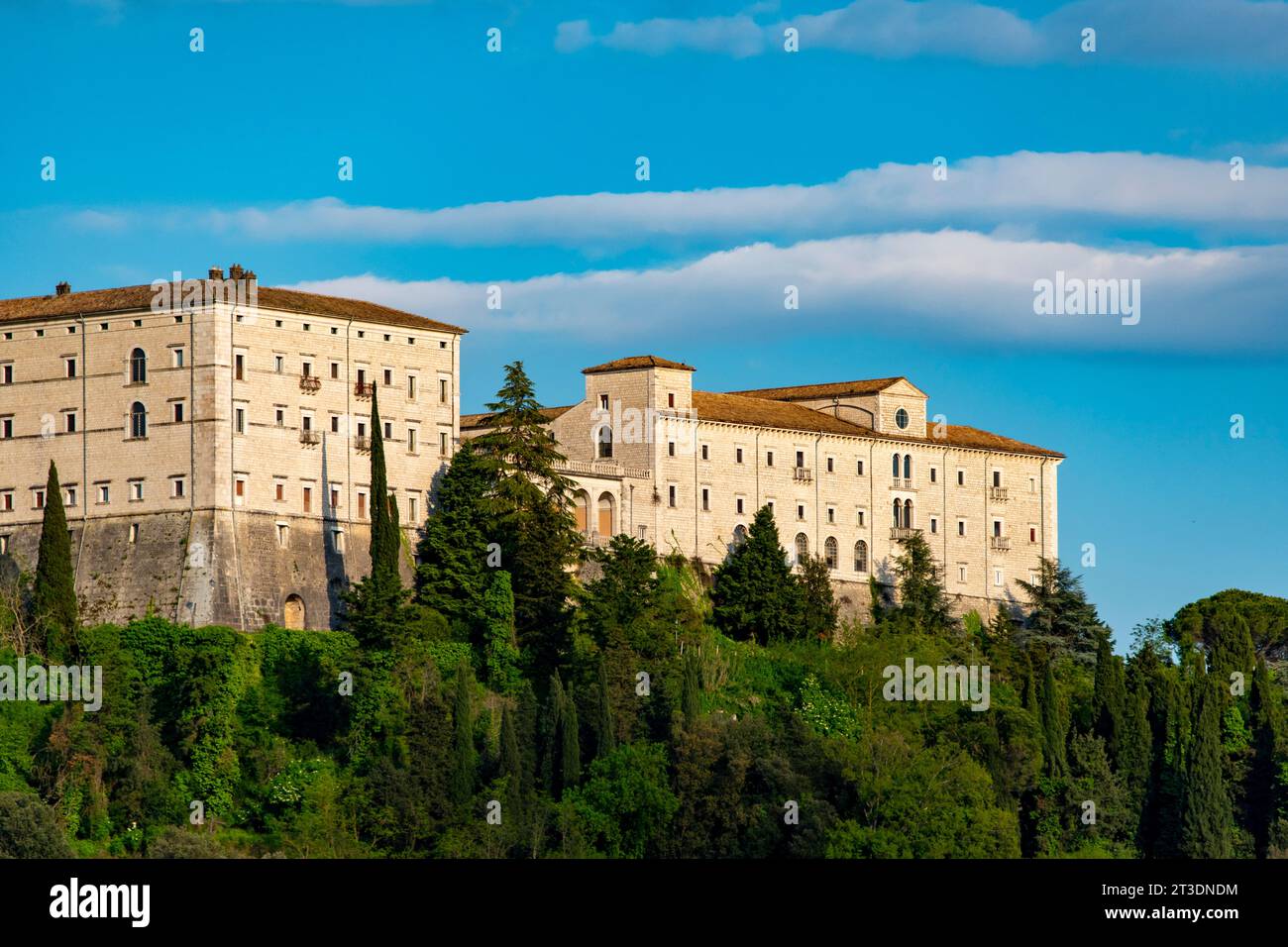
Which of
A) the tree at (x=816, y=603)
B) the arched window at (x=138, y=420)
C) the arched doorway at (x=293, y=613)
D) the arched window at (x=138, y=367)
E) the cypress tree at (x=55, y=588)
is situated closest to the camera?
the cypress tree at (x=55, y=588)

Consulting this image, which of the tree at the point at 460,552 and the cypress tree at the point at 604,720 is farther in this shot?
the tree at the point at 460,552

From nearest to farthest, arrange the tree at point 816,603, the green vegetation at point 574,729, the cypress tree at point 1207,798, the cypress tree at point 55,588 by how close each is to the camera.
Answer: the green vegetation at point 574,729 → the cypress tree at point 55,588 → the cypress tree at point 1207,798 → the tree at point 816,603

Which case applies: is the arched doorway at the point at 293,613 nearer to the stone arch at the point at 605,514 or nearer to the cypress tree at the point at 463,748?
the cypress tree at the point at 463,748

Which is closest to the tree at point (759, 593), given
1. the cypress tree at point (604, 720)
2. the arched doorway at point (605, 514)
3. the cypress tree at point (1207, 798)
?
the arched doorway at point (605, 514)

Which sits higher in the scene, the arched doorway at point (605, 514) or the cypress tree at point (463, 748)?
the arched doorway at point (605, 514)

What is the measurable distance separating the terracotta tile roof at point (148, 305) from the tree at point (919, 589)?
1782 cm

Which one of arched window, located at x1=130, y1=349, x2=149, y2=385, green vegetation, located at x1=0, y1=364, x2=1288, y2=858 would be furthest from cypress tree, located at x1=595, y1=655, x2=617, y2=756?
arched window, located at x1=130, y1=349, x2=149, y2=385

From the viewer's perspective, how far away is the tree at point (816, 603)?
93.9 m

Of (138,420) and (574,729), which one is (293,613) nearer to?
(138,420)

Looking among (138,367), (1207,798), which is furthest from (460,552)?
(1207,798)

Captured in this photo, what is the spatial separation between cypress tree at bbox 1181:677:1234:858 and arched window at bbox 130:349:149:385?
31765 mm

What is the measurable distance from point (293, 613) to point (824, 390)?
2513 centimetres
